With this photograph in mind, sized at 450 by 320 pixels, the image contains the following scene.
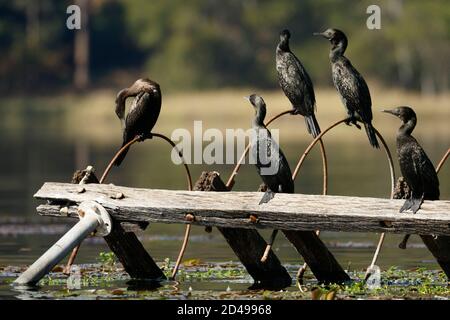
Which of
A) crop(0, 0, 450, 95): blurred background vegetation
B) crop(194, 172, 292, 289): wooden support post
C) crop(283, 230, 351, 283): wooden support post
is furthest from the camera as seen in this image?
crop(0, 0, 450, 95): blurred background vegetation

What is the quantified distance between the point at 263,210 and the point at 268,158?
0.58m

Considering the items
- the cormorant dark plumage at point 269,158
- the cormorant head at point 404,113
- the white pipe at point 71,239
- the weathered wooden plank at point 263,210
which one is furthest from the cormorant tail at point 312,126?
the white pipe at point 71,239

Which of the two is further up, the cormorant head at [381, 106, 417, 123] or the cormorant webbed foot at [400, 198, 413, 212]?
the cormorant head at [381, 106, 417, 123]

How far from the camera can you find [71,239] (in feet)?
40.0

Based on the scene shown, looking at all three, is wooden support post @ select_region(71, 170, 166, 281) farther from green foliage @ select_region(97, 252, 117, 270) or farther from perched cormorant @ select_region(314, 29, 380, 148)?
perched cormorant @ select_region(314, 29, 380, 148)

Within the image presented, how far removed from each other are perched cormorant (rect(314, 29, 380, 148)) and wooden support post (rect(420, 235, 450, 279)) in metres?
1.07

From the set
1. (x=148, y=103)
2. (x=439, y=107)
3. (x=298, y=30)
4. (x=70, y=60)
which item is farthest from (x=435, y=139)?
(x=70, y=60)

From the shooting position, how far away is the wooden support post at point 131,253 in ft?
42.1

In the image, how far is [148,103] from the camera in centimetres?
1345

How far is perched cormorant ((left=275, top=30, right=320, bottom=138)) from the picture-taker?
13359 millimetres

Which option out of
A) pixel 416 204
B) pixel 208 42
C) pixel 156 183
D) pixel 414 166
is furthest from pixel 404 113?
pixel 208 42

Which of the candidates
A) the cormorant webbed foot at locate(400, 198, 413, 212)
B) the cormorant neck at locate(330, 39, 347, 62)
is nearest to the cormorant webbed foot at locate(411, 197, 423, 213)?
the cormorant webbed foot at locate(400, 198, 413, 212)
